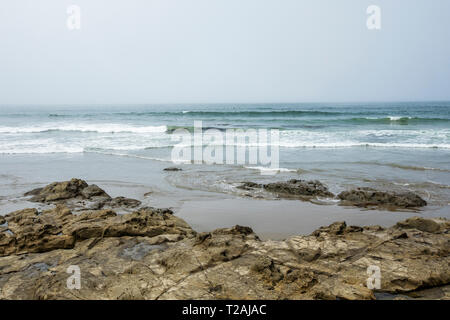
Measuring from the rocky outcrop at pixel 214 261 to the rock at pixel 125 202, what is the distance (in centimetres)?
210

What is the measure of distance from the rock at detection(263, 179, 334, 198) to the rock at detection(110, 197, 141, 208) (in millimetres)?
3401

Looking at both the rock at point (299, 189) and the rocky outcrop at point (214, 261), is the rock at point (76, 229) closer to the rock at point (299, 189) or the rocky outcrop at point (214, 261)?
the rocky outcrop at point (214, 261)

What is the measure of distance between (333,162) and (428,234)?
871cm

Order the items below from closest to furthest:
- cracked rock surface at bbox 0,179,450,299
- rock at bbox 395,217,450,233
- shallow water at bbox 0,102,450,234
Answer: cracked rock surface at bbox 0,179,450,299
rock at bbox 395,217,450,233
shallow water at bbox 0,102,450,234

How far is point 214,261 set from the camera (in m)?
4.00

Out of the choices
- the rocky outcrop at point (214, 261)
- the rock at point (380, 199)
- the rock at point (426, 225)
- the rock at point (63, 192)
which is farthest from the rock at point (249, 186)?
the rock at point (426, 225)

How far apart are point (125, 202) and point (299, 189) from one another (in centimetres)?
429

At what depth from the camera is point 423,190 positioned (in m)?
8.67

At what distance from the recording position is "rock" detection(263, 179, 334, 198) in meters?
8.30

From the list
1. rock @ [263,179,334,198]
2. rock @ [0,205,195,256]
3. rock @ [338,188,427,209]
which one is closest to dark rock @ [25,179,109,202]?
rock @ [0,205,195,256]

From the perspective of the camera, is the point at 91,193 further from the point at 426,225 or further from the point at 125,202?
the point at 426,225

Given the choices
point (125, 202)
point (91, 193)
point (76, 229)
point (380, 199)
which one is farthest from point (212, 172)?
point (76, 229)

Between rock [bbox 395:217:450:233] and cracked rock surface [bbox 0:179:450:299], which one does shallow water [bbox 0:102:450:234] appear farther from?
cracked rock surface [bbox 0:179:450:299]
